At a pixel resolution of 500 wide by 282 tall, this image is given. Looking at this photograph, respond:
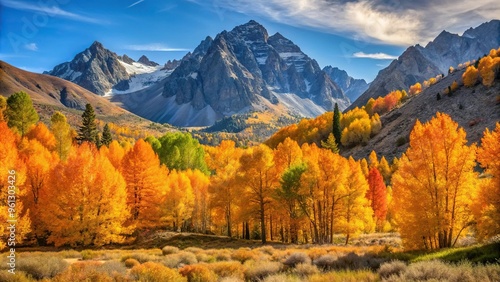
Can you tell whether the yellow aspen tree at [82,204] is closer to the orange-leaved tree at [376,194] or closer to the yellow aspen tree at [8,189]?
the yellow aspen tree at [8,189]

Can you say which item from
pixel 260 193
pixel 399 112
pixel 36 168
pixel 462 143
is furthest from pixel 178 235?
pixel 399 112

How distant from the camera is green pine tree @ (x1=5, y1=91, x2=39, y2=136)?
60938mm

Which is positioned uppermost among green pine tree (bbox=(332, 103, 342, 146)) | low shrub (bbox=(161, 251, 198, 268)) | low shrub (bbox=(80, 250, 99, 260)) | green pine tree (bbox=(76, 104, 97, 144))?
green pine tree (bbox=(332, 103, 342, 146))

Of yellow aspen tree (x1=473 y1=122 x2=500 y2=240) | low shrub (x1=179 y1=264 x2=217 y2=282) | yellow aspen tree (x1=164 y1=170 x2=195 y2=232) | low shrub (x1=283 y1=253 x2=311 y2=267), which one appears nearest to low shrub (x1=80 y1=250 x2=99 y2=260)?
low shrub (x1=179 y1=264 x2=217 y2=282)

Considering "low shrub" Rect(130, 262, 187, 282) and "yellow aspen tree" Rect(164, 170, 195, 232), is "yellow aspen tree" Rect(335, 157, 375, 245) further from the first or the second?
"low shrub" Rect(130, 262, 187, 282)

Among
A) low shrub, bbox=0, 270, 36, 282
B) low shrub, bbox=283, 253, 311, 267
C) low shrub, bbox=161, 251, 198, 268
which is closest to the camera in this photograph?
low shrub, bbox=0, 270, 36, 282

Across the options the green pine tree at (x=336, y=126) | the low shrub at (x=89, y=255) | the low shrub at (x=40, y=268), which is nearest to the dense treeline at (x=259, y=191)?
the low shrub at (x=40, y=268)

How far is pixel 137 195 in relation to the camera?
1795 inches

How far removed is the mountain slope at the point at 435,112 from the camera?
315 feet

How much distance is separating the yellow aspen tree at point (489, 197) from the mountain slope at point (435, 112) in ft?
254

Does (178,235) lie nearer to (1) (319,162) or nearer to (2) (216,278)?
(1) (319,162)

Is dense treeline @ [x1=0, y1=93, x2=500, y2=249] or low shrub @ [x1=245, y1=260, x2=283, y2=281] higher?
dense treeline @ [x1=0, y1=93, x2=500, y2=249]

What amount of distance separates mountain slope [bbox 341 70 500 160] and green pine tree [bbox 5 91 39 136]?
9567 centimetres

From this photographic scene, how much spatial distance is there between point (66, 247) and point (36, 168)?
10509mm
